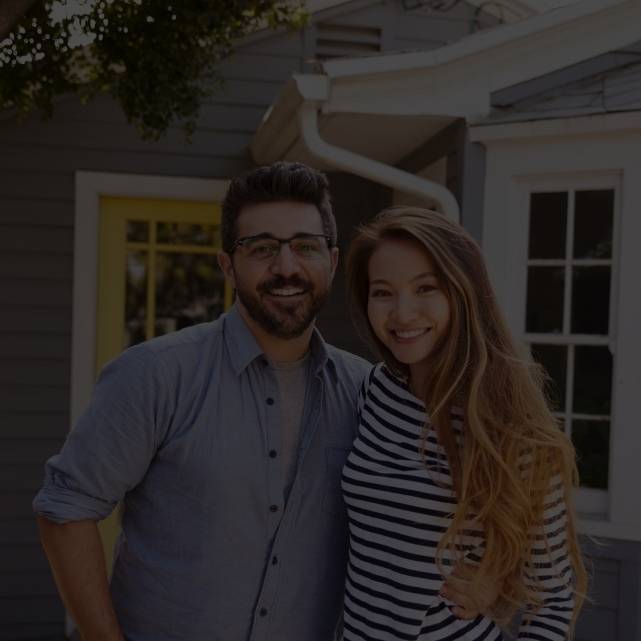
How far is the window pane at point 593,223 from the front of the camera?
3.64 meters

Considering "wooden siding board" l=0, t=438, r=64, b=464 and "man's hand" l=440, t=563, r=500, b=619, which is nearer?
"man's hand" l=440, t=563, r=500, b=619

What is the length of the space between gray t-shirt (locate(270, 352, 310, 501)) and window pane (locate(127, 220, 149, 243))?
326 centimetres

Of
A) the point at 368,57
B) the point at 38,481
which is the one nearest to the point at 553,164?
the point at 368,57

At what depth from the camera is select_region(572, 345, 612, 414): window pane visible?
3650mm

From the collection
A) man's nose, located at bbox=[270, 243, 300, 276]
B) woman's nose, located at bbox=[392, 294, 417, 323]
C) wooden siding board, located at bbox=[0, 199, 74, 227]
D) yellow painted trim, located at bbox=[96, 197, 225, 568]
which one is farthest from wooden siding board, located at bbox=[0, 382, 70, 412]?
woman's nose, located at bbox=[392, 294, 417, 323]

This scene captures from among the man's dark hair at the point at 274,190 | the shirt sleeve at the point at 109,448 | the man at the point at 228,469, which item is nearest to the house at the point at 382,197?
the man's dark hair at the point at 274,190

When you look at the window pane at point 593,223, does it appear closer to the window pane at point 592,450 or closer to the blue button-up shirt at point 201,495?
the window pane at point 592,450

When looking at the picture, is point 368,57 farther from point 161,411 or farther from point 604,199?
point 161,411

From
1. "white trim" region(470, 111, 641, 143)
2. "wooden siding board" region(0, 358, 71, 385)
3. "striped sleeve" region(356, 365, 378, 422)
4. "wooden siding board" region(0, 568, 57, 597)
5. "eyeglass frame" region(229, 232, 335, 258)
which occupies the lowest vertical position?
"wooden siding board" region(0, 568, 57, 597)

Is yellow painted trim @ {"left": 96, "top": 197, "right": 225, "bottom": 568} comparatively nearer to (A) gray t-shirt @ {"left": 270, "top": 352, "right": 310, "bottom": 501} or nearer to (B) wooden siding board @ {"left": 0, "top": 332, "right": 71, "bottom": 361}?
(B) wooden siding board @ {"left": 0, "top": 332, "right": 71, "bottom": 361}

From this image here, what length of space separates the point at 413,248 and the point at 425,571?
25.6 inches

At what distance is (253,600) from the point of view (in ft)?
6.00

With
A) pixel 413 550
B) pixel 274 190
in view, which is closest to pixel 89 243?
pixel 274 190

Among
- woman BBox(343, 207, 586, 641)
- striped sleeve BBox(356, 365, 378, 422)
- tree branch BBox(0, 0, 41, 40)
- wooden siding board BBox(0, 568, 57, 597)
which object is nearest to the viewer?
woman BBox(343, 207, 586, 641)
